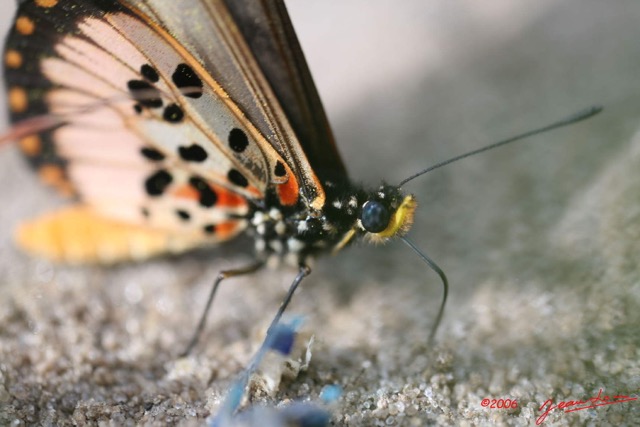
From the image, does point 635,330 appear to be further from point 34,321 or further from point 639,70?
point 34,321

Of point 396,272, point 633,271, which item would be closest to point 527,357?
point 633,271

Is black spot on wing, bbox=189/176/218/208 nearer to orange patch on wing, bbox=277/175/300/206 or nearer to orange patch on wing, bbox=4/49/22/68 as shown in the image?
orange patch on wing, bbox=277/175/300/206

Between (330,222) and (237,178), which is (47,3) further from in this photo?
(330,222)

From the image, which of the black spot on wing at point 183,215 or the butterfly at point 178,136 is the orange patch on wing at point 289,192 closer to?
the butterfly at point 178,136

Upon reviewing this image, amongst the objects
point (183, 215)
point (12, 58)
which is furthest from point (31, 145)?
point (183, 215)

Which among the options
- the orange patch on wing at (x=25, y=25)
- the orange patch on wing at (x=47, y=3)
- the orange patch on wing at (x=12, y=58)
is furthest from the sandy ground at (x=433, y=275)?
the orange patch on wing at (x=47, y=3)
